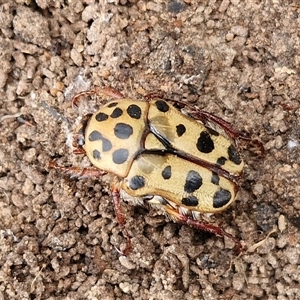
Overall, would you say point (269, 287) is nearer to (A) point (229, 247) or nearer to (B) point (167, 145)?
(A) point (229, 247)

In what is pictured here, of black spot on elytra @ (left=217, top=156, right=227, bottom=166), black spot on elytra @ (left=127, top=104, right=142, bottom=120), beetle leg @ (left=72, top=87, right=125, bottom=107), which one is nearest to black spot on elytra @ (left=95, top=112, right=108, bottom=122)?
black spot on elytra @ (left=127, top=104, right=142, bottom=120)

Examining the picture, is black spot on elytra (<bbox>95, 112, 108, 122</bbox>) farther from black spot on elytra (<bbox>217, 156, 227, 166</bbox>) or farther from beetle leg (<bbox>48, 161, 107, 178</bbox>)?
black spot on elytra (<bbox>217, 156, 227, 166</bbox>)

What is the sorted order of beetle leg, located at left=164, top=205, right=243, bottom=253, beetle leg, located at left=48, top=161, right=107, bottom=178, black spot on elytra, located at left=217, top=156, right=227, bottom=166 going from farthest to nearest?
beetle leg, located at left=48, top=161, right=107, bottom=178 → beetle leg, located at left=164, top=205, right=243, bottom=253 → black spot on elytra, located at left=217, top=156, right=227, bottom=166

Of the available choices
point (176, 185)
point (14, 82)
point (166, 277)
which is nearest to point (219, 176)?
point (176, 185)

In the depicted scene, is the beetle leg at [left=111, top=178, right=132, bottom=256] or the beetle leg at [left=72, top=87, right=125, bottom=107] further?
the beetle leg at [left=72, top=87, right=125, bottom=107]

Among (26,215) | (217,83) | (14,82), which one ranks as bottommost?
(26,215)

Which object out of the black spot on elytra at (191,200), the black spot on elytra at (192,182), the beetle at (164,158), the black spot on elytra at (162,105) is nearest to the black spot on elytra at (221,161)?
the beetle at (164,158)

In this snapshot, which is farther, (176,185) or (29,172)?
(29,172)
